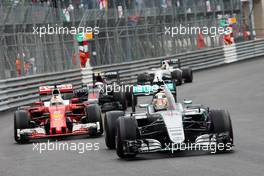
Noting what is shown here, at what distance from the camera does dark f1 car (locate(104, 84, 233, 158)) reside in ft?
42.8

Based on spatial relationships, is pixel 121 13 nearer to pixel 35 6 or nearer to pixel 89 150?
pixel 35 6

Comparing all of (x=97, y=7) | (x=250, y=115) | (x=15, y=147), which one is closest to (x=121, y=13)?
(x=97, y=7)

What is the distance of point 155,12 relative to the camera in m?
43.9

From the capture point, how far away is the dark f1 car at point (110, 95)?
→ 24125 mm

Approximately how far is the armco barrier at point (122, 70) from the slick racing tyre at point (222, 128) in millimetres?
14433

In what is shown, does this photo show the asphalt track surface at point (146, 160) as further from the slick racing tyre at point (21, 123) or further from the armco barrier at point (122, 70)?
the armco barrier at point (122, 70)

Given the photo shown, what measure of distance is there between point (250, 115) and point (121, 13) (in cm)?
2080

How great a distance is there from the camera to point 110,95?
2475 centimetres

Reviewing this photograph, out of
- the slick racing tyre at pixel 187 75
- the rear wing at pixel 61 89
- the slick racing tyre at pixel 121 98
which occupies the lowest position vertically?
the slick racing tyre at pixel 187 75

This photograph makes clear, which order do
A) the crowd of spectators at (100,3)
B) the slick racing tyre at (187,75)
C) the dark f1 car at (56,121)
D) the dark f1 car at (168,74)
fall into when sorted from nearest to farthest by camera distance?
the dark f1 car at (56,121) → the dark f1 car at (168,74) → the crowd of spectators at (100,3) → the slick racing tyre at (187,75)

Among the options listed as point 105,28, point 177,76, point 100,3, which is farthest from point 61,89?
point 100,3

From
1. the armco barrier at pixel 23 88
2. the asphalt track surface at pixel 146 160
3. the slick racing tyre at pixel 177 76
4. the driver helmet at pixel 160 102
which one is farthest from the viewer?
the slick racing tyre at pixel 177 76

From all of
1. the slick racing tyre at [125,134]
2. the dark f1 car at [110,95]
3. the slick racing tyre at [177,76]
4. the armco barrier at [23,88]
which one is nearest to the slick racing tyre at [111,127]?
the slick racing tyre at [125,134]

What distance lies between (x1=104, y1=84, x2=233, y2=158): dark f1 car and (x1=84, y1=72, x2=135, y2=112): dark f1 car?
9777 mm
